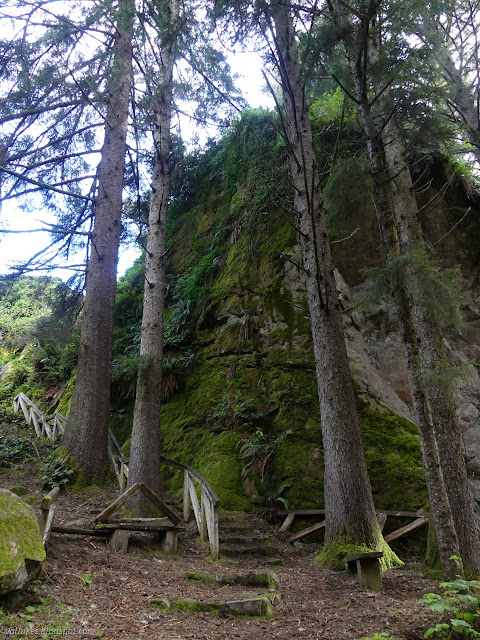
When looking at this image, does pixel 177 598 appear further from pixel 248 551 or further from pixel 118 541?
pixel 248 551

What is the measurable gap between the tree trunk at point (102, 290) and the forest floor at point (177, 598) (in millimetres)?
2317

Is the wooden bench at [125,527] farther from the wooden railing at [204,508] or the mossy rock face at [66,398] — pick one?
the mossy rock face at [66,398]

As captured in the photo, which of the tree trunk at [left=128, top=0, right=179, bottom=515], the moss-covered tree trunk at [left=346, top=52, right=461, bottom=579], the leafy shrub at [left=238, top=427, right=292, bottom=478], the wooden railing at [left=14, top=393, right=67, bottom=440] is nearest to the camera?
the moss-covered tree trunk at [left=346, top=52, right=461, bottom=579]

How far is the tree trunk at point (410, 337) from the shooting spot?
4.20 m

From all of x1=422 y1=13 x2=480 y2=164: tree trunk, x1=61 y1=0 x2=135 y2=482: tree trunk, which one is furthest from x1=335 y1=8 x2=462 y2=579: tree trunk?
x1=61 y1=0 x2=135 y2=482: tree trunk

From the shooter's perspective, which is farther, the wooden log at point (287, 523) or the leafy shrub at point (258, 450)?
the leafy shrub at point (258, 450)

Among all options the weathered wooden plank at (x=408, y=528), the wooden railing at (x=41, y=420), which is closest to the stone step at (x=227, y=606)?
the weathered wooden plank at (x=408, y=528)

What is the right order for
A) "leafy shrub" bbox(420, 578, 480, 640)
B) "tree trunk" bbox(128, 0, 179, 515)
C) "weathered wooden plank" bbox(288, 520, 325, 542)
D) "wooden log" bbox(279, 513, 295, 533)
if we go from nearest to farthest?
1. "leafy shrub" bbox(420, 578, 480, 640)
2. "weathered wooden plank" bbox(288, 520, 325, 542)
3. "wooden log" bbox(279, 513, 295, 533)
4. "tree trunk" bbox(128, 0, 179, 515)

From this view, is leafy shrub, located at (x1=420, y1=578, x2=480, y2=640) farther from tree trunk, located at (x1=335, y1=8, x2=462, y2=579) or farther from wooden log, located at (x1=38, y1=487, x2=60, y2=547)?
wooden log, located at (x1=38, y1=487, x2=60, y2=547)

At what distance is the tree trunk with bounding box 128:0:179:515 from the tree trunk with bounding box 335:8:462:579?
450 centimetres

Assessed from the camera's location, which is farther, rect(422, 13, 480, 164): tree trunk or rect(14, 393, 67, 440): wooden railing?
rect(14, 393, 67, 440): wooden railing

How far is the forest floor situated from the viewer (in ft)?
9.90

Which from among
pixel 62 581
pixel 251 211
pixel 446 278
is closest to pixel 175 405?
pixel 251 211

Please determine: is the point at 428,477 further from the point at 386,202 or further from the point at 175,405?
the point at 175,405
